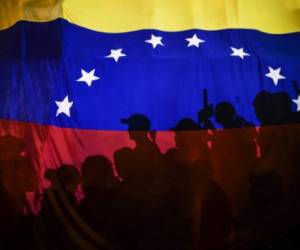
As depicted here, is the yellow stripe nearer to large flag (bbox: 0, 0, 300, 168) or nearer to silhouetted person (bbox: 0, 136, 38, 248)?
large flag (bbox: 0, 0, 300, 168)

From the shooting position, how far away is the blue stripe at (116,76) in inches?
74.0

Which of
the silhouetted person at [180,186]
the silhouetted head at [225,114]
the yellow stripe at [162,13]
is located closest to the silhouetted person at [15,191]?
the silhouetted person at [180,186]

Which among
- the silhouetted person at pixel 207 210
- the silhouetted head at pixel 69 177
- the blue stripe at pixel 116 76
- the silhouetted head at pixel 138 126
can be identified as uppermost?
the blue stripe at pixel 116 76

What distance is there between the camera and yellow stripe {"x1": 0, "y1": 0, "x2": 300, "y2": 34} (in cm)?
205

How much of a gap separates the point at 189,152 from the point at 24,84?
1.01 meters

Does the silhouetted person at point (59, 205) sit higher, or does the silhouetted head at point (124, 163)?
the silhouetted head at point (124, 163)

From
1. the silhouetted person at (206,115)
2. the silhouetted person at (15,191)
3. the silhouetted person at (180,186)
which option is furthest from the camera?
the silhouetted person at (206,115)

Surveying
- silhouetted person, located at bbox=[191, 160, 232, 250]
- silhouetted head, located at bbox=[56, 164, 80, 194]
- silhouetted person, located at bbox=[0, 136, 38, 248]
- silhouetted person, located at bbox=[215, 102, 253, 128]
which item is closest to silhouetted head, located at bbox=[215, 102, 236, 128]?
silhouetted person, located at bbox=[215, 102, 253, 128]

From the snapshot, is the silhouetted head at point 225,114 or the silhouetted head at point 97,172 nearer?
the silhouetted head at point 97,172

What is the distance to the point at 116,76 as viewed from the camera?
6.38 ft

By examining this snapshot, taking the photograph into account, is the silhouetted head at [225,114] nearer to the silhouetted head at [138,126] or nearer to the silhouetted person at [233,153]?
the silhouetted person at [233,153]

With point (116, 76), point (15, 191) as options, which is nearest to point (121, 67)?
point (116, 76)

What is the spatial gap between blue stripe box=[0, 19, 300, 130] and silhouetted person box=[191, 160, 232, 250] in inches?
13.2

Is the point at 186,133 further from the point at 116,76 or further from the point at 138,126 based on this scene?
the point at 116,76
